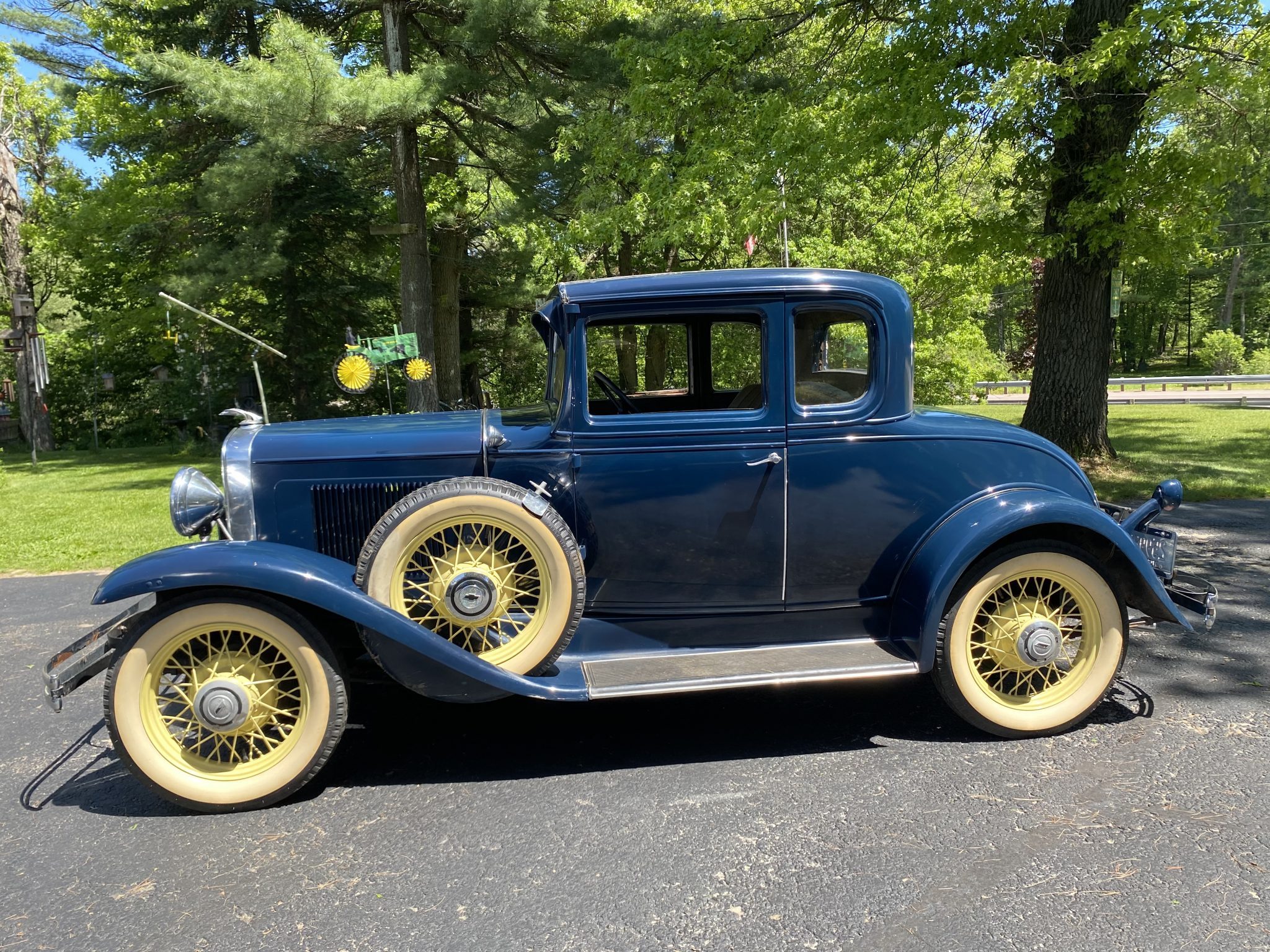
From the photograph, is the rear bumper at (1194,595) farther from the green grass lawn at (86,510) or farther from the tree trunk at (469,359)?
the tree trunk at (469,359)

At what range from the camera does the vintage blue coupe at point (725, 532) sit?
3211 mm

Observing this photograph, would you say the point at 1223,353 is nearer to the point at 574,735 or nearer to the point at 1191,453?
the point at 1191,453

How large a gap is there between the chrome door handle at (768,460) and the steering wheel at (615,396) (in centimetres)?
61

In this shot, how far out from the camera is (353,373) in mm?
8555

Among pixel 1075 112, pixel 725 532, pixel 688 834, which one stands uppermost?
Result: pixel 1075 112

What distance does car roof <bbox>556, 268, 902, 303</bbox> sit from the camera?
11.3 ft

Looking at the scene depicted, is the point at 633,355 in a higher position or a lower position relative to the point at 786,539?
higher

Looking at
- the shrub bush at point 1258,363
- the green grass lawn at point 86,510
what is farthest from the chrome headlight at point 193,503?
the shrub bush at point 1258,363

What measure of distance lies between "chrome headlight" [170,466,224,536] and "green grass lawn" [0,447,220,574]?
15.3 ft

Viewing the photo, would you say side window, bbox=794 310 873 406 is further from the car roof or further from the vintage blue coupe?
the car roof

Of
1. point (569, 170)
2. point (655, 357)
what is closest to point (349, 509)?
point (655, 357)

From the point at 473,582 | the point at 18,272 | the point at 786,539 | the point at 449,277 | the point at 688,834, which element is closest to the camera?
the point at 688,834

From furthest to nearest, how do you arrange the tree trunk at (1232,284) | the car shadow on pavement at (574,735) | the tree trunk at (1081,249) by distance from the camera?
the tree trunk at (1232,284)
the tree trunk at (1081,249)
the car shadow on pavement at (574,735)

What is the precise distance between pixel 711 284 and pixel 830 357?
63cm
